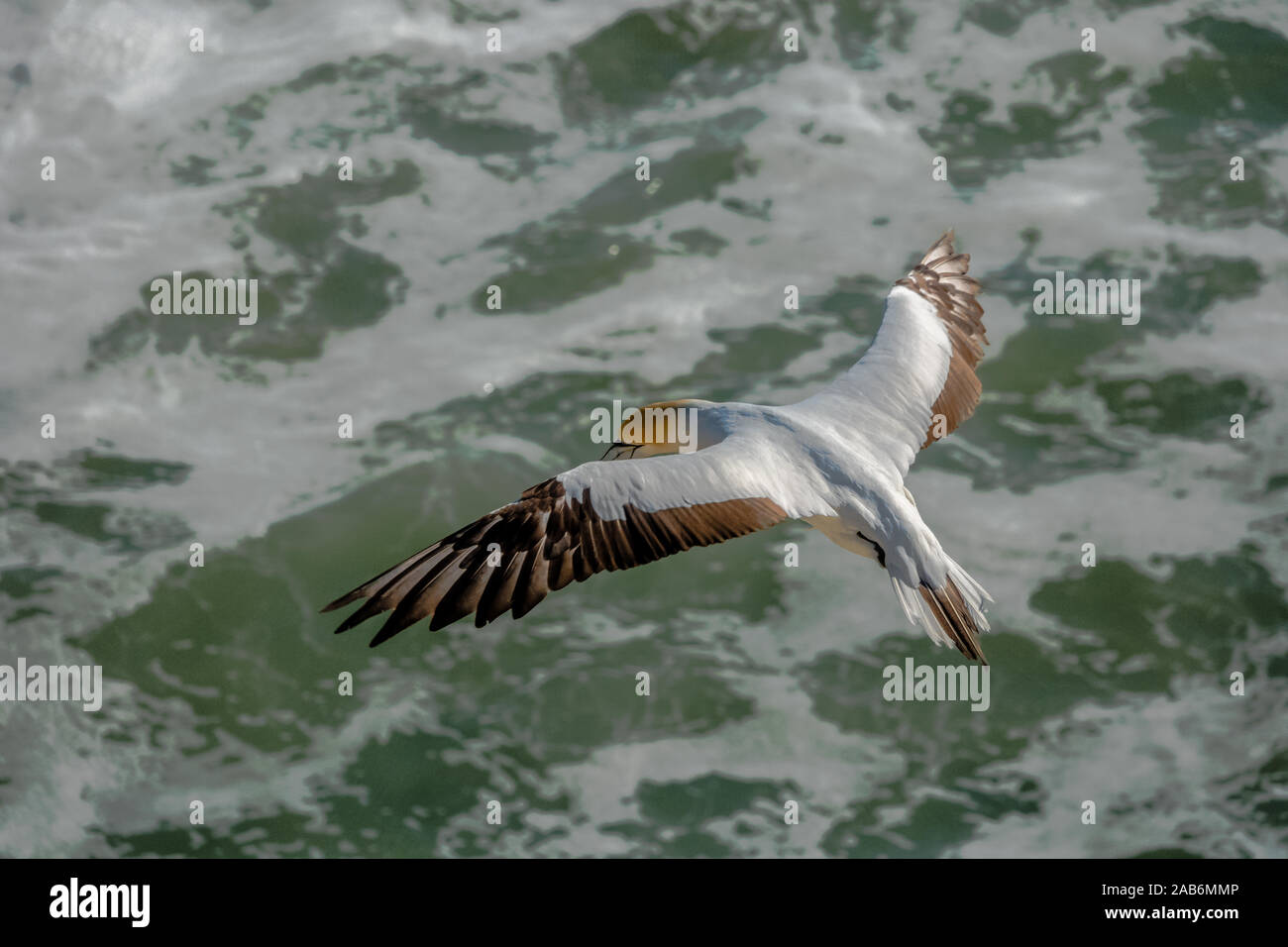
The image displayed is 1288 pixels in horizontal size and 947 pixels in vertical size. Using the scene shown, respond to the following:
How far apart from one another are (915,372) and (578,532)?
3467mm

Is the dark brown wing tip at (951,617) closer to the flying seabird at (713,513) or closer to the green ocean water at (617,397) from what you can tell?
the flying seabird at (713,513)

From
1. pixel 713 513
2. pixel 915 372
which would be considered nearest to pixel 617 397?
pixel 915 372

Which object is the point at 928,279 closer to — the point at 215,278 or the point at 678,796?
the point at 678,796

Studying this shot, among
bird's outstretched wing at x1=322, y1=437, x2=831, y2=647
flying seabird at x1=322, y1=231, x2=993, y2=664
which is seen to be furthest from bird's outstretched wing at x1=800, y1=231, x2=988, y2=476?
bird's outstretched wing at x1=322, y1=437, x2=831, y2=647

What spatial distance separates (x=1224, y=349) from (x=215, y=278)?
1209 centimetres

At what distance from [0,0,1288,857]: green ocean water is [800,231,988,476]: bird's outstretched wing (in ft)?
15.2

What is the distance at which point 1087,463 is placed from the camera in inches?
703

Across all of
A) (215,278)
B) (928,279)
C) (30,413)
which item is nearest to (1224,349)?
(928,279)

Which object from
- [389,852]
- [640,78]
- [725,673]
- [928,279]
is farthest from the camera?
[640,78]

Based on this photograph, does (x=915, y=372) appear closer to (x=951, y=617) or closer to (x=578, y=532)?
(x=951, y=617)

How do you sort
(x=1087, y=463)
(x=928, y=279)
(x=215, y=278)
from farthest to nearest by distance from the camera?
1. (x=215, y=278)
2. (x=1087, y=463)
3. (x=928, y=279)

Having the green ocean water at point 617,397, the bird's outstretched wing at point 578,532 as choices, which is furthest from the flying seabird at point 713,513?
the green ocean water at point 617,397

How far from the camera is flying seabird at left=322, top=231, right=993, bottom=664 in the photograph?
917 centimetres

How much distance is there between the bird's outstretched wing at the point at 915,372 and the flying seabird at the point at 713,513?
2cm
